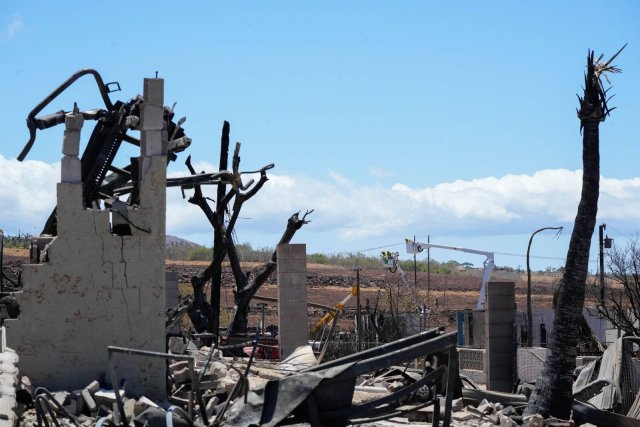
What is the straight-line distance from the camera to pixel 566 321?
15688mm

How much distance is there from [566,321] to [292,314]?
19.0 feet

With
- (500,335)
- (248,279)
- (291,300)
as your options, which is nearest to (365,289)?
(248,279)

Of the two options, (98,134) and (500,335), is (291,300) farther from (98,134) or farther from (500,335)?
(98,134)

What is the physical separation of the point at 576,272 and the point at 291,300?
19.7ft

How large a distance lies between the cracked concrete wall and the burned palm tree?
6218mm

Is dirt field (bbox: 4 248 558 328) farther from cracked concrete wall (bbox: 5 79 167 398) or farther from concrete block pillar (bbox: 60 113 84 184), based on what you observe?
concrete block pillar (bbox: 60 113 84 184)

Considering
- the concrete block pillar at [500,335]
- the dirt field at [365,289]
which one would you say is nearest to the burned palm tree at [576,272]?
the concrete block pillar at [500,335]

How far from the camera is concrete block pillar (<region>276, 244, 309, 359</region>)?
19.3 meters

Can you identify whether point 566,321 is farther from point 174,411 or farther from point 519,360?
point 174,411

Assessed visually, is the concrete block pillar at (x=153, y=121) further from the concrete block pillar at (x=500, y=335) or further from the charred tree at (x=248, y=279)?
the charred tree at (x=248, y=279)

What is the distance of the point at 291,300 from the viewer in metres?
19.5

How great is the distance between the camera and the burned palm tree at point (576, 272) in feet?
50.8

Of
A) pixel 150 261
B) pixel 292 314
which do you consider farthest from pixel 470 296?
pixel 150 261

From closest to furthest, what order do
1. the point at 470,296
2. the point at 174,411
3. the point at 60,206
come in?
1. the point at 174,411
2. the point at 60,206
3. the point at 470,296
